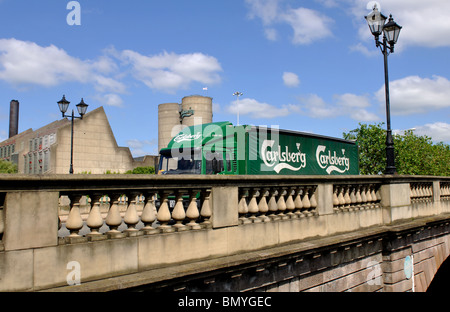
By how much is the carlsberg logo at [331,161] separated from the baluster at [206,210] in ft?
43.8

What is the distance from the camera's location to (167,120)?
77.1 meters

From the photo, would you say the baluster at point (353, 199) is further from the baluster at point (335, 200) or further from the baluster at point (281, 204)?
the baluster at point (281, 204)

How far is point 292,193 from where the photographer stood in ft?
26.6

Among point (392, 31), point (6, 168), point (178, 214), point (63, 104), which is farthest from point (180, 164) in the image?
point (6, 168)

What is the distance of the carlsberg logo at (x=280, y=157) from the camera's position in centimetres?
1583

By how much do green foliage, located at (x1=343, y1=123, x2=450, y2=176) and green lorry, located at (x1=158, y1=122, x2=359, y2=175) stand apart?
94.5ft

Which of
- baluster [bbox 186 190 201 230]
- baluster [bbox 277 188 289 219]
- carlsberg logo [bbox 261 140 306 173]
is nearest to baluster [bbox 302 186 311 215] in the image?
baluster [bbox 277 188 289 219]

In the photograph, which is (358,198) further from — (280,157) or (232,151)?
(280,157)

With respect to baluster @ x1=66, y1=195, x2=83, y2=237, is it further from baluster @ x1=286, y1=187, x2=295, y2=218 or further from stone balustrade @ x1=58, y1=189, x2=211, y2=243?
baluster @ x1=286, y1=187, x2=295, y2=218

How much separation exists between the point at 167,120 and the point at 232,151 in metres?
63.4

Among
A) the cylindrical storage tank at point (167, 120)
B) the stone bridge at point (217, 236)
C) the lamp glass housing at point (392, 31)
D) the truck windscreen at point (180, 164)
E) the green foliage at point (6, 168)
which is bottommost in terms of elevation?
the stone bridge at point (217, 236)

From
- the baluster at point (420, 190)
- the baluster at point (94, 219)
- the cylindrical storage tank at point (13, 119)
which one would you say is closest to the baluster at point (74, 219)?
the baluster at point (94, 219)

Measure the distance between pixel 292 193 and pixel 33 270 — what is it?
506cm
